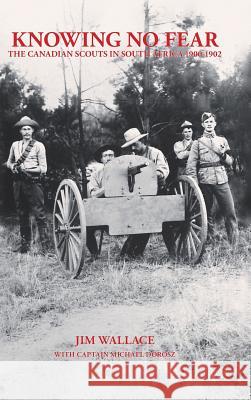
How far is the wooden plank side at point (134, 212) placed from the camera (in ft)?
17.9

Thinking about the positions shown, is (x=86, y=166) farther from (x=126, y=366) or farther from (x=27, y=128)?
(x=126, y=366)

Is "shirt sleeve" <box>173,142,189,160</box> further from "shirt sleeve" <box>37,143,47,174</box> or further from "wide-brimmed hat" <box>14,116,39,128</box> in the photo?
"wide-brimmed hat" <box>14,116,39,128</box>

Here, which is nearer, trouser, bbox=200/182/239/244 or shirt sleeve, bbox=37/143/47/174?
trouser, bbox=200/182/239/244

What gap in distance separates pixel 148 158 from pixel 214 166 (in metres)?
0.93

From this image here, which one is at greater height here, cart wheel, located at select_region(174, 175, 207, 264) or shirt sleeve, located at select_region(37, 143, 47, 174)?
shirt sleeve, located at select_region(37, 143, 47, 174)

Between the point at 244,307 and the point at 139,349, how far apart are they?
1.03 meters

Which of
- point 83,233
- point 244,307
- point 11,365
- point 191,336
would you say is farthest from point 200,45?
point 11,365

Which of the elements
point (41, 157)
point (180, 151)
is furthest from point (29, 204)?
point (180, 151)

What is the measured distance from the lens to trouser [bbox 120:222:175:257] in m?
6.21

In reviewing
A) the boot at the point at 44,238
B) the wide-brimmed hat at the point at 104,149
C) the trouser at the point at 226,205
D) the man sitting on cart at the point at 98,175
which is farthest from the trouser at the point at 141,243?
the boot at the point at 44,238

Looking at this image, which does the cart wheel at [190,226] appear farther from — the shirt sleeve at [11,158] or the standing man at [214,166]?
the shirt sleeve at [11,158]

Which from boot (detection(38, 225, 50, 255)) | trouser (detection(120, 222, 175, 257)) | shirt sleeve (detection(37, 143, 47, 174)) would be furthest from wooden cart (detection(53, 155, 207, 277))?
shirt sleeve (detection(37, 143, 47, 174))

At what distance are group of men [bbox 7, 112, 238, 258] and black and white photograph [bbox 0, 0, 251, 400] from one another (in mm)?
17

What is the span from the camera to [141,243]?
6.28m
